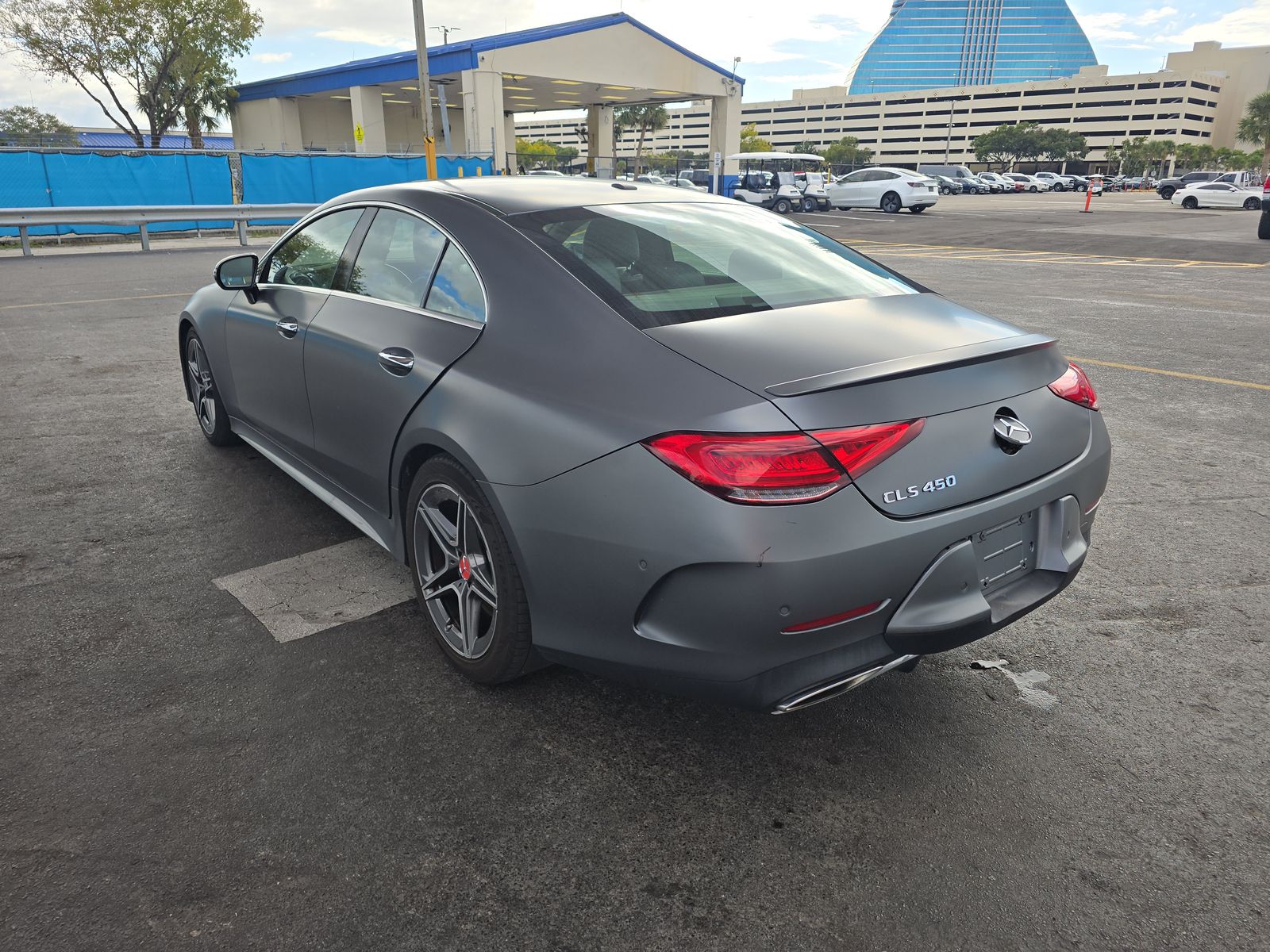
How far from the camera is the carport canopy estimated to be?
38250 millimetres

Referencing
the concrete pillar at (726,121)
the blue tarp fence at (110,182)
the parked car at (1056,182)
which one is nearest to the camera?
the blue tarp fence at (110,182)

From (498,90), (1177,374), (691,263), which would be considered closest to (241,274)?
(691,263)

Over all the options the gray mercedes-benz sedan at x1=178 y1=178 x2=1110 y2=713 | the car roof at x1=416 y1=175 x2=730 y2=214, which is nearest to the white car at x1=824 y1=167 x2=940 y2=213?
the car roof at x1=416 y1=175 x2=730 y2=214

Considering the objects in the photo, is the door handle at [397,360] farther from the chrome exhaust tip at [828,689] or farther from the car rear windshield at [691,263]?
the chrome exhaust tip at [828,689]

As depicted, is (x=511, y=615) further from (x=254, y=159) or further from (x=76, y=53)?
(x=76, y=53)

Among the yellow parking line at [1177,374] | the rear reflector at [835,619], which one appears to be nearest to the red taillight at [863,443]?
the rear reflector at [835,619]

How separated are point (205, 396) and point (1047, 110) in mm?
158517

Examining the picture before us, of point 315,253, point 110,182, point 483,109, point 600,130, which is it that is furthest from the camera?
point 600,130

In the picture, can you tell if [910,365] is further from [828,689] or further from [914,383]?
[828,689]

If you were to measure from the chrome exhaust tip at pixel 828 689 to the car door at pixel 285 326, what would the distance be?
2.35 metres

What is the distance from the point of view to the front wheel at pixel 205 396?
5.02 m

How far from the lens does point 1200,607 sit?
3375 millimetres

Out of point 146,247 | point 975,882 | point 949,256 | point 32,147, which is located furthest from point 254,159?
point 975,882

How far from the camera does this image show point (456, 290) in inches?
115
